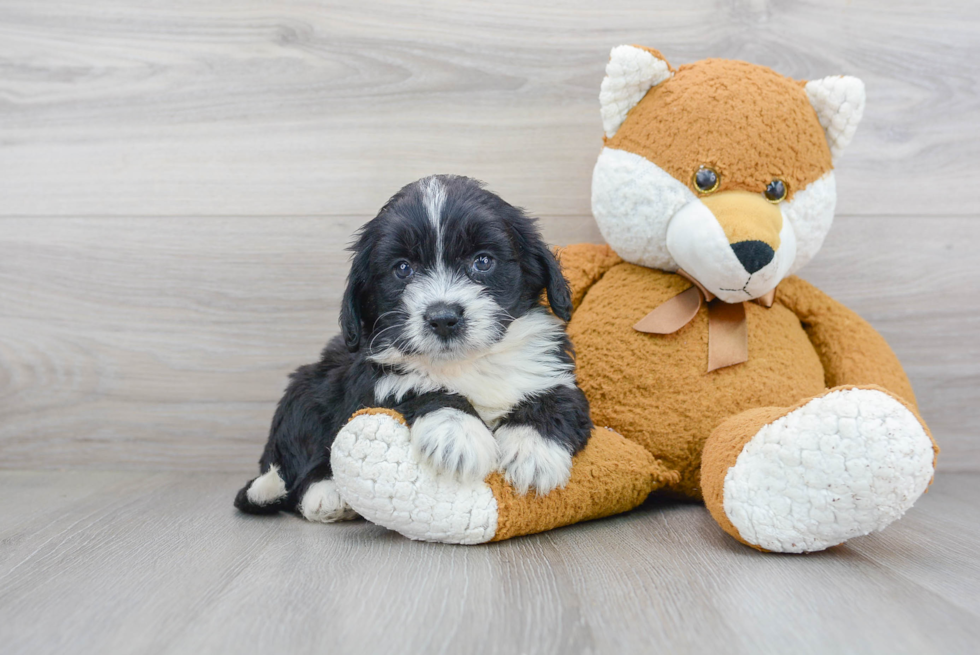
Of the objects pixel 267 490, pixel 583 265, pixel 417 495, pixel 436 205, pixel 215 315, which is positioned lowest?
pixel 267 490

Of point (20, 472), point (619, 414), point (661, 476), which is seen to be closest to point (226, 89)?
point (20, 472)

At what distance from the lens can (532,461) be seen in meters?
1.51

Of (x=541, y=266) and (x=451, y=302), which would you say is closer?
(x=451, y=302)

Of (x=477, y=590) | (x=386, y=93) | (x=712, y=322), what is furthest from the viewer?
(x=386, y=93)

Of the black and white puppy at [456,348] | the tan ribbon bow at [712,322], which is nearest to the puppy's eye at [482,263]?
the black and white puppy at [456,348]

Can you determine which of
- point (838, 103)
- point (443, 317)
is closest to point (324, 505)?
point (443, 317)

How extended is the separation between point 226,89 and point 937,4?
7.33ft

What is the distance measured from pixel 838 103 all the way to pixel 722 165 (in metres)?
0.35

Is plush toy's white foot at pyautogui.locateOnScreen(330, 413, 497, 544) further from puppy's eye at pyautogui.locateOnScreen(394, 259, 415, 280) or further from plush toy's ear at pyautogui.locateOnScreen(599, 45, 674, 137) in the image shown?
plush toy's ear at pyautogui.locateOnScreen(599, 45, 674, 137)

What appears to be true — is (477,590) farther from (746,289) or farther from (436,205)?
(746,289)

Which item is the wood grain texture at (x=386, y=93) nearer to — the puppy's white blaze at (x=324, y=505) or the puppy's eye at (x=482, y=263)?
the puppy's eye at (x=482, y=263)

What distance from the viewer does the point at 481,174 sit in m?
2.31

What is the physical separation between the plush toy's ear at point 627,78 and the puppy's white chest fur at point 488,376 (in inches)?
23.7

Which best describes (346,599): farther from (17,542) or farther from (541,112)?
(541,112)
